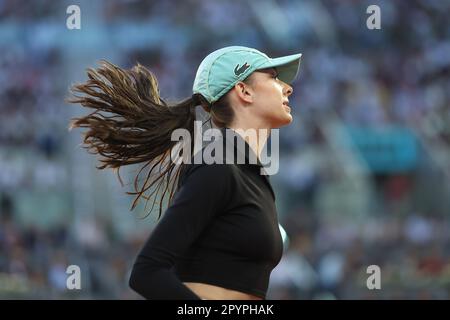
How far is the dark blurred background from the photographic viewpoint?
12477mm

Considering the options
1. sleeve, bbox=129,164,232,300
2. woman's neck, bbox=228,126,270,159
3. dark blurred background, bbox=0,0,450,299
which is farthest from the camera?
dark blurred background, bbox=0,0,450,299

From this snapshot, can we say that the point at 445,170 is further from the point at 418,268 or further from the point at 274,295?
the point at 274,295

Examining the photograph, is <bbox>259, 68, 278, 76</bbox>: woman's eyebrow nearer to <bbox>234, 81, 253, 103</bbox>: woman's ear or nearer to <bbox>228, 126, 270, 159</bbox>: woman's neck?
<bbox>234, 81, 253, 103</bbox>: woman's ear

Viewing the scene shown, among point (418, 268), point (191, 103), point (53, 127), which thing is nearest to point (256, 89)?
point (191, 103)

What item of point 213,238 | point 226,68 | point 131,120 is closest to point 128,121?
point 131,120

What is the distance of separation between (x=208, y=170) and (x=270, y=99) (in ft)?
1.75

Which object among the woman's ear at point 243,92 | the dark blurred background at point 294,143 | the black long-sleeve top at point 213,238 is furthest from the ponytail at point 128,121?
the dark blurred background at point 294,143

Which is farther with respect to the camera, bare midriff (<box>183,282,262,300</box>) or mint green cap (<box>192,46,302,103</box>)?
mint green cap (<box>192,46,302,103</box>)

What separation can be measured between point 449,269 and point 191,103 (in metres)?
8.15

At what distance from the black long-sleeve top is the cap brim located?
0.39 meters

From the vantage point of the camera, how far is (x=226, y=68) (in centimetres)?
366

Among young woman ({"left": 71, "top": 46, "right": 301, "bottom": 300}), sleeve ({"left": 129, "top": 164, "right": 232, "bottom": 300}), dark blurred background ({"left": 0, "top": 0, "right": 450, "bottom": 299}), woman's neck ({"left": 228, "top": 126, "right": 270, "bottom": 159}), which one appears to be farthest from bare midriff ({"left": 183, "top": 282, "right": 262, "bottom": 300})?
dark blurred background ({"left": 0, "top": 0, "right": 450, "bottom": 299})

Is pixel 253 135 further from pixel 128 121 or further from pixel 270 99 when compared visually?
pixel 128 121

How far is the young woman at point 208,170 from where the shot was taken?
10.4ft
